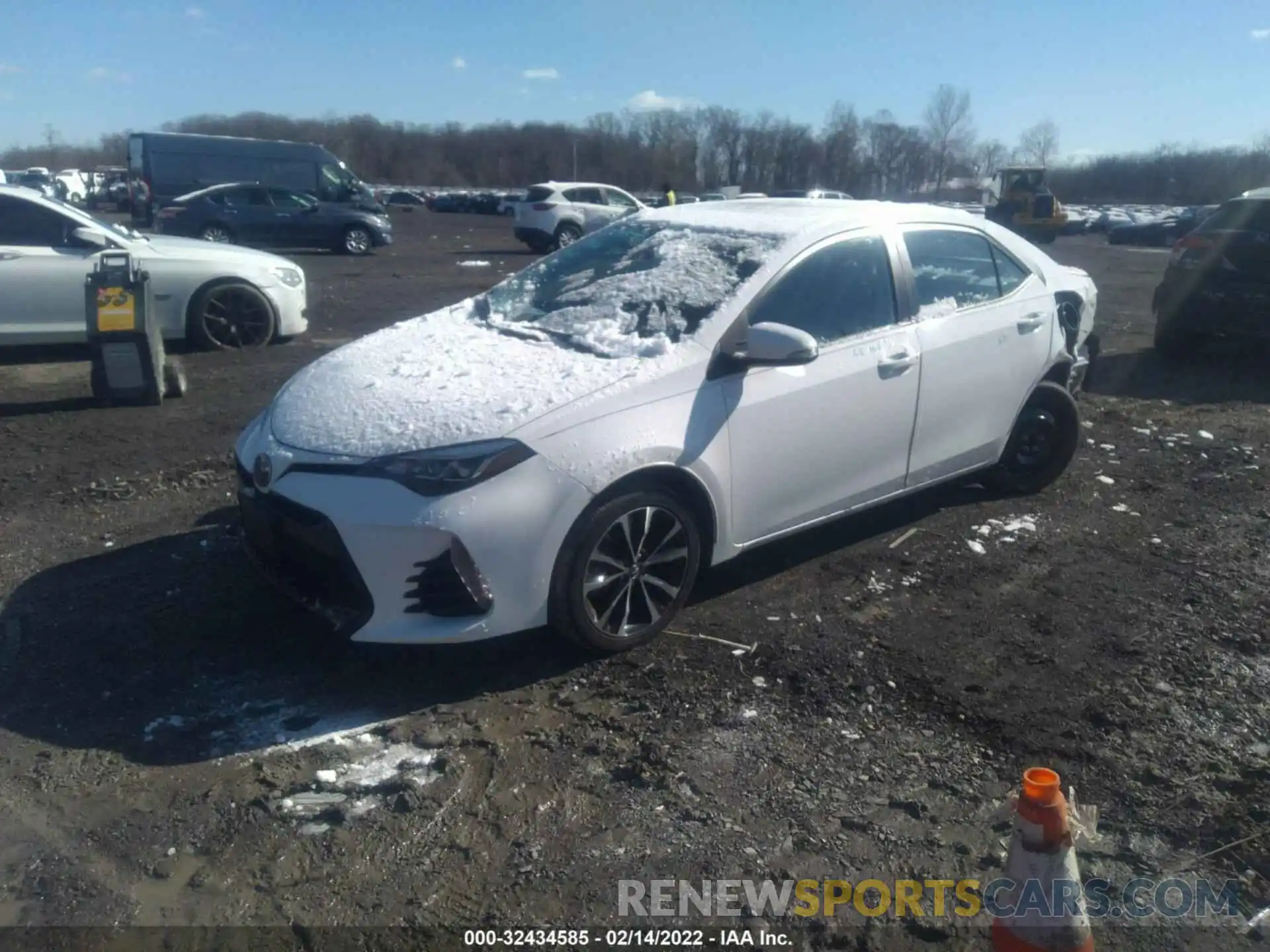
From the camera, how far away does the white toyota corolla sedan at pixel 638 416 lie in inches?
144

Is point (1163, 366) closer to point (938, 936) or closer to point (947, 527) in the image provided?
point (947, 527)

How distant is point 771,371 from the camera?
4.36 m

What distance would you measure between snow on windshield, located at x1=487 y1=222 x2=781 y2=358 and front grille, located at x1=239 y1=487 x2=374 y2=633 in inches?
51.1

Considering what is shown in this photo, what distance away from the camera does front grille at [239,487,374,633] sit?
3.67 meters

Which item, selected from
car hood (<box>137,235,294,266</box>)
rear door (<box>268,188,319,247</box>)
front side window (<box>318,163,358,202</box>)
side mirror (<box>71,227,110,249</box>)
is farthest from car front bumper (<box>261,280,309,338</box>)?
front side window (<box>318,163,358,202</box>)

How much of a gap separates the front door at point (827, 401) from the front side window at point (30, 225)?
7253 mm

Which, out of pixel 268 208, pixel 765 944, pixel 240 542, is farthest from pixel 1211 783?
pixel 268 208

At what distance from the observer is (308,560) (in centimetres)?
381

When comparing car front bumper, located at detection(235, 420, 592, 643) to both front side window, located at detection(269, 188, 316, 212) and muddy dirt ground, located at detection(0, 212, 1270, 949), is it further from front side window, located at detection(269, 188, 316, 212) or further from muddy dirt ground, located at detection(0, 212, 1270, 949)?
front side window, located at detection(269, 188, 316, 212)

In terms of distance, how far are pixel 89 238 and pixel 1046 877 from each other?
360 inches

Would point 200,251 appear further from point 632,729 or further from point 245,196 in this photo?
point 245,196

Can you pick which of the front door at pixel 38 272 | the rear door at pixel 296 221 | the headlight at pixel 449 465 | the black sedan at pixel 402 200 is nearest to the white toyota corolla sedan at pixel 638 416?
the headlight at pixel 449 465

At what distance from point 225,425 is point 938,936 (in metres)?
5.95

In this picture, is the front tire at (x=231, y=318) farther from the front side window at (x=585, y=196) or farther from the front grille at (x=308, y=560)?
the front side window at (x=585, y=196)
